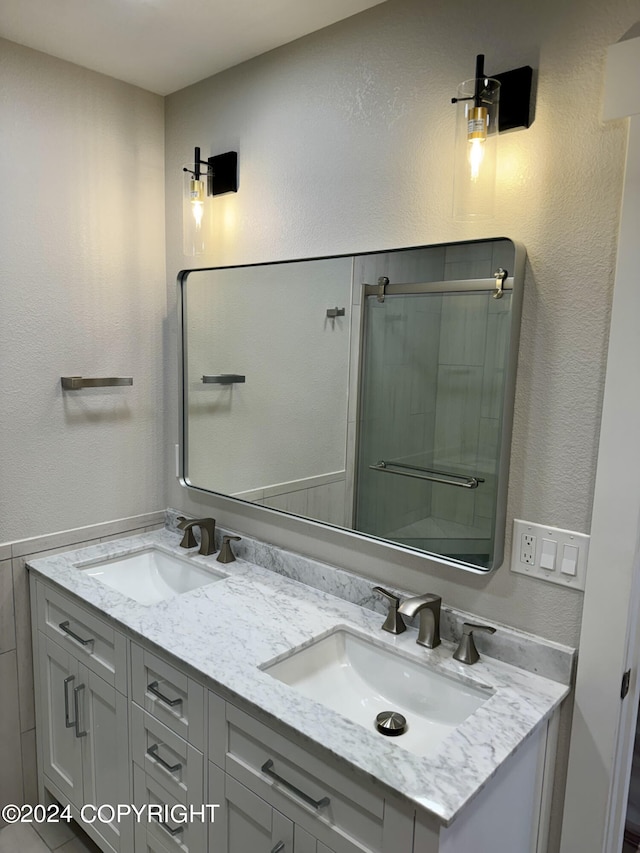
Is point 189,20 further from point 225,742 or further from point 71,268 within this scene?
point 225,742

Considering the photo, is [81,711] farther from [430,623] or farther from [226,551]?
[430,623]

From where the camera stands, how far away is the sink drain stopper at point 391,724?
1390mm

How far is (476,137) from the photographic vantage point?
1378mm

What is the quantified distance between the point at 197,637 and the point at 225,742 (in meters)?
0.28

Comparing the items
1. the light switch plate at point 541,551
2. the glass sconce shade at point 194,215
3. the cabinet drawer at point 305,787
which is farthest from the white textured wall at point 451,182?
the cabinet drawer at point 305,787

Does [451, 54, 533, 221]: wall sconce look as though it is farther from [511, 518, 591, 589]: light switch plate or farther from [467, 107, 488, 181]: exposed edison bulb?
[511, 518, 591, 589]: light switch plate

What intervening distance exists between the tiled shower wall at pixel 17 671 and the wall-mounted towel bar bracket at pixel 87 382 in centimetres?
53

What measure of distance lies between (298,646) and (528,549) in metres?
0.63

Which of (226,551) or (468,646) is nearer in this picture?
(468,646)

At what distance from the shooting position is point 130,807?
175cm

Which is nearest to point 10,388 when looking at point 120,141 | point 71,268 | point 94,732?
point 71,268

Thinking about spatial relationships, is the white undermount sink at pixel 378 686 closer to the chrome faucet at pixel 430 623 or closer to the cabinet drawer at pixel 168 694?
the chrome faucet at pixel 430 623

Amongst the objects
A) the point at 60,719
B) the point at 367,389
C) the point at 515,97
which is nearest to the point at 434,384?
the point at 367,389

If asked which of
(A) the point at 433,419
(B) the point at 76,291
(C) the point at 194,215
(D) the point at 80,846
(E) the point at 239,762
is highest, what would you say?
(C) the point at 194,215
